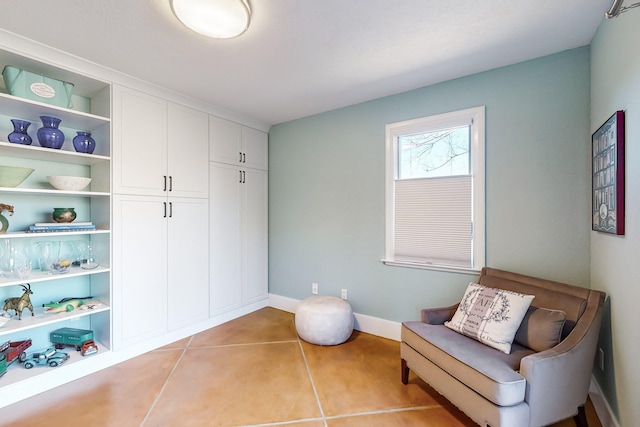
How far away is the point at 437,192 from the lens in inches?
101

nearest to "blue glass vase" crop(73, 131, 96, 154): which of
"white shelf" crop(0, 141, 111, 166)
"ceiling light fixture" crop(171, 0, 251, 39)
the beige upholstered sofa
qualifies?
"white shelf" crop(0, 141, 111, 166)

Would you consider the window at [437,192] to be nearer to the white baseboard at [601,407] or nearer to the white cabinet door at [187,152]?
the white baseboard at [601,407]

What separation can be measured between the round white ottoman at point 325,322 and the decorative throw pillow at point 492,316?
99cm

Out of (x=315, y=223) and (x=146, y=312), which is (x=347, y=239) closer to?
(x=315, y=223)

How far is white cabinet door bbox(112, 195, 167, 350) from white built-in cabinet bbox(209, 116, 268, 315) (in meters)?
0.55

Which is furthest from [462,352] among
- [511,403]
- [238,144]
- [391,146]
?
[238,144]

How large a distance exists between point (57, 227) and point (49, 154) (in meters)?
0.58

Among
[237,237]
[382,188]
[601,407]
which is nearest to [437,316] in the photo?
[601,407]

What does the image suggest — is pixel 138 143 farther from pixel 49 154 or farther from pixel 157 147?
pixel 49 154

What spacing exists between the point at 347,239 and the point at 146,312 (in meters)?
2.05

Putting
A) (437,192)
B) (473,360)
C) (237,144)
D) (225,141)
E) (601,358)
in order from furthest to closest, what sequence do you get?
(237,144)
(225,141)
(437,192)
(601,358)
(473,360)

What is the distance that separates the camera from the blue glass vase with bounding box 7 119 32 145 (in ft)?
6.57

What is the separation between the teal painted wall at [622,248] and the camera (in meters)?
1.32

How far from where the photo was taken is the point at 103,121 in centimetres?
234
